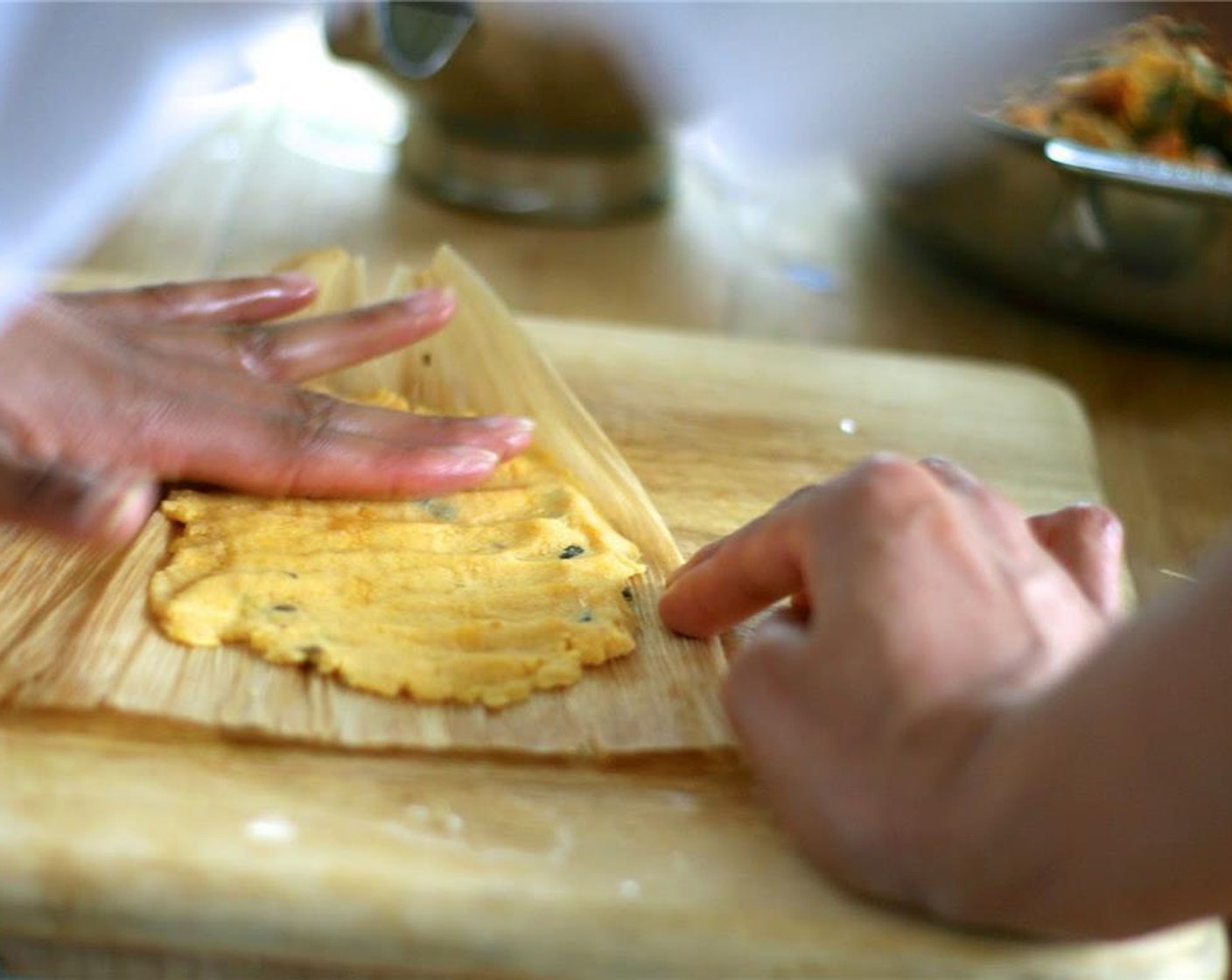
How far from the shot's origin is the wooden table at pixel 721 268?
60.1 inches

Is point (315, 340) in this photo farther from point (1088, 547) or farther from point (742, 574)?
point (1088, 547)

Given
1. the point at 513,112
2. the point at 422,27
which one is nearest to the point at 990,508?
the point at 422,27

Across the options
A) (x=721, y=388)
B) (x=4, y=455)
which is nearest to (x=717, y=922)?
(x=4, y=455)

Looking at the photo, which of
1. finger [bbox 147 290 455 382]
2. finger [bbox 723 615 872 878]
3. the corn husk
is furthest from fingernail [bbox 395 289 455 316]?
finger [bbox 723 615 872 878]

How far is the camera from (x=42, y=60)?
1021 millimetres

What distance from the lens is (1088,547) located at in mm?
852

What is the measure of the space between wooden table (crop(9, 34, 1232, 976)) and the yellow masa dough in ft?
2.05

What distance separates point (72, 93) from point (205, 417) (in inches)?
10.1

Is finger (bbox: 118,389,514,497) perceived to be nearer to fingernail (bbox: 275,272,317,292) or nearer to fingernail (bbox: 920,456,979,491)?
fingernail (bbox: 275,272,317,292)

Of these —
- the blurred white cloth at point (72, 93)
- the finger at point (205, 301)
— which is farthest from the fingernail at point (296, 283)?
the blurred white cloth at point (72, 93)

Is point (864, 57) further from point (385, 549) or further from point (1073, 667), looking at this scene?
point (1073, 667)

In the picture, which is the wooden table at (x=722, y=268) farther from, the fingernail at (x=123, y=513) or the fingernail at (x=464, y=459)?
the fingernail at (x=123, y=513)

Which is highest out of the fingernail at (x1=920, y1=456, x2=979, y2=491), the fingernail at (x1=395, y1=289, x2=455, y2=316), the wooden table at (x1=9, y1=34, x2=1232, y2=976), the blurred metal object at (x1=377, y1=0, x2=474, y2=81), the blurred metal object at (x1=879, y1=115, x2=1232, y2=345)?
the blurred metal object at (x1=377, y1=0, x2=474, y2=81)

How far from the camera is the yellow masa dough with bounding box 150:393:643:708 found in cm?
83
